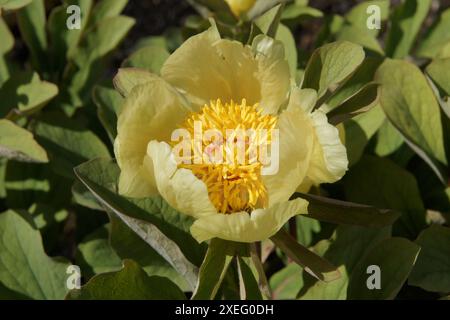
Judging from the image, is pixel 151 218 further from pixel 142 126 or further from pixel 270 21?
pixel 270 21

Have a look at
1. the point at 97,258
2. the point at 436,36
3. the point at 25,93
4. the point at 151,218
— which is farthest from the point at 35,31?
the point at 436,36

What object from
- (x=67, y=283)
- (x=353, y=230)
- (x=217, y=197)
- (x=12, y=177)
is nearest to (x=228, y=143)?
(x=217, y=197)

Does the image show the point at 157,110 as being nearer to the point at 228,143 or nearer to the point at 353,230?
the point at 228,143

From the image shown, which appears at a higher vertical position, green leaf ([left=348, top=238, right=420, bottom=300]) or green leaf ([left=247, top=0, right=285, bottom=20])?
green leaf ([left=247, top=0, right=285, bottom=20])

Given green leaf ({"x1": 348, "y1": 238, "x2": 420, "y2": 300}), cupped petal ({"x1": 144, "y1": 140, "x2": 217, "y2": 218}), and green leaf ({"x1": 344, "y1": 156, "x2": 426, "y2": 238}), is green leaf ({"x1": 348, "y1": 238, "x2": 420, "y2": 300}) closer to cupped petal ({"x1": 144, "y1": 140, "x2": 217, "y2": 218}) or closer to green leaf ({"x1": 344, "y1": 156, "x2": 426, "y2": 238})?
green leaf ({"x1": 344, "y1": 156, "x2": 426, "y2": 238})

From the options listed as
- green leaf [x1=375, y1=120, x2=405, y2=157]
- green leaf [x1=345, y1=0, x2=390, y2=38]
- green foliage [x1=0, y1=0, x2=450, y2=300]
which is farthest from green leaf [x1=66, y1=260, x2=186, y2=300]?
green leaf [x1=345, y1=0, x2=390, y2=38]
